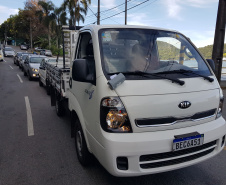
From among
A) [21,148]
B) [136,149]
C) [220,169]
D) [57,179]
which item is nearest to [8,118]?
[21,148]

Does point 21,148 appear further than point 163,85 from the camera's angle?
Yes

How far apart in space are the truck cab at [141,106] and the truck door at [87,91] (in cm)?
1

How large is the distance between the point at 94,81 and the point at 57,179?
1453 millimetres

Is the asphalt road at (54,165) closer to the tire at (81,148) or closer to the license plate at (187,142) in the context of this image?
the tire at (81,148)

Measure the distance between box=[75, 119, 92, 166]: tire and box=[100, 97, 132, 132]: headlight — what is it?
85 centimetres

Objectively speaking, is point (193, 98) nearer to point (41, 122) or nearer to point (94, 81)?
point (94, 81)

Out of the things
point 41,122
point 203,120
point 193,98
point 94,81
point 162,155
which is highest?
point 94,81

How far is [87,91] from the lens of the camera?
2865 mm

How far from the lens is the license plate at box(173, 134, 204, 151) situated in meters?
2.39

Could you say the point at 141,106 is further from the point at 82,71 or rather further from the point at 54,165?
the point at 54,165

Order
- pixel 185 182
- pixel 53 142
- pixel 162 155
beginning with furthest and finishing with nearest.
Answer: pixel 53 142, pixel 185 182, pixel 162 155

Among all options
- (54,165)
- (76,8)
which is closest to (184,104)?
(54,165)

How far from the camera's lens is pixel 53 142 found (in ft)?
14.0

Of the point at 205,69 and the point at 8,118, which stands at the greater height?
the point at 205,69
